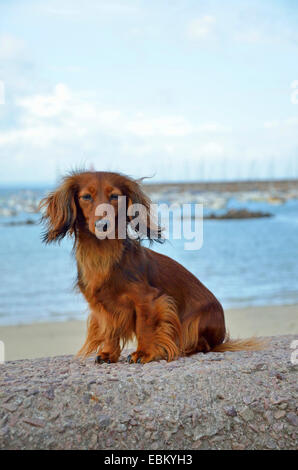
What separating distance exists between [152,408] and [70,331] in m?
6.60

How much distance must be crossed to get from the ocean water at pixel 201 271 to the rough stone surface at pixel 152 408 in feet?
3.42

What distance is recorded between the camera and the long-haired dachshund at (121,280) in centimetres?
445

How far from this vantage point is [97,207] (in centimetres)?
423

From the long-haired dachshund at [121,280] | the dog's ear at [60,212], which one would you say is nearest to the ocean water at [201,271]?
the long-haired dachshund at [121,280]

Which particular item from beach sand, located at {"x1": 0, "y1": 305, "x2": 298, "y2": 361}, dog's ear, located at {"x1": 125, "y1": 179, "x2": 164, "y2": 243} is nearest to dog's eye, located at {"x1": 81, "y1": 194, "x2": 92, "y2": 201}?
dog's ear, located at {"x1": 125, "y1": 179, "x2": 164, "y2": 243}

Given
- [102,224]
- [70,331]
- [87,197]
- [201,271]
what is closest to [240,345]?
[102,224]

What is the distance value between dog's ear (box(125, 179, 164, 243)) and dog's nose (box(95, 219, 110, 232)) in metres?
0.37

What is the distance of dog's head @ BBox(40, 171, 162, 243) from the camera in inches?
167

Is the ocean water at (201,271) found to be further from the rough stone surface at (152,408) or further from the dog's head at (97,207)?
the rough stone surface at (152,408)

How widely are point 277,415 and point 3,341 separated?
262 inches

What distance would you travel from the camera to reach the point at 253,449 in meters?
3.86

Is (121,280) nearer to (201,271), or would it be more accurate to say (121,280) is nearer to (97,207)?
(97,207)
